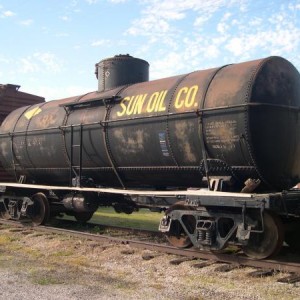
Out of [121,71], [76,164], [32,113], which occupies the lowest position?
[76,164]

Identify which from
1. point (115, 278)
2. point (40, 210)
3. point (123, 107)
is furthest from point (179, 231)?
point (40, 210)

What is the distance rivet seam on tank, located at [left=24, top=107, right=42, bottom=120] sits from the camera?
39.6ft

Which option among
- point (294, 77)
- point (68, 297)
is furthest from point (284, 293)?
point (294, 77)

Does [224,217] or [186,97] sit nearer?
[224,217]

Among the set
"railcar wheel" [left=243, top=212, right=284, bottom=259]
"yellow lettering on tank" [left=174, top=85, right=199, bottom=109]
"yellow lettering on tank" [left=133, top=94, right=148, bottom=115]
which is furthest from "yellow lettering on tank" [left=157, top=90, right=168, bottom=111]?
"railcar wheel" [left=243, top=212, right=284, bottom=259]

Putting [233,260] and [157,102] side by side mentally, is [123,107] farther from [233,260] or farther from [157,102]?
[233,260]

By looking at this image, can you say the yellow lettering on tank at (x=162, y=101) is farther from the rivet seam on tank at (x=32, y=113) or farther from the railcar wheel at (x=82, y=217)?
the railcar wheel at (x=82, y=217)

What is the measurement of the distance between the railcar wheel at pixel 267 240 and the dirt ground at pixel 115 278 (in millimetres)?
472

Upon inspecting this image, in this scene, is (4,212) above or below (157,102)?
below

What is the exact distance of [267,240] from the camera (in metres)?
7.19

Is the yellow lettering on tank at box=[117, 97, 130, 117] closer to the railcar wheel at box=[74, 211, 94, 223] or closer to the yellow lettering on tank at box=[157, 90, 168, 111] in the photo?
the yellow lettering on tank at box=[157, 90, 168, 111]

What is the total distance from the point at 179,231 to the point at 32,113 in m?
6.22

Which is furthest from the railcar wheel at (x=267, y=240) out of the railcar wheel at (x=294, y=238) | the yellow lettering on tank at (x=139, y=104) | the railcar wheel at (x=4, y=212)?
the railcar wheel at (x=4, y=212)

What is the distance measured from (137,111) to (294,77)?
321cm
